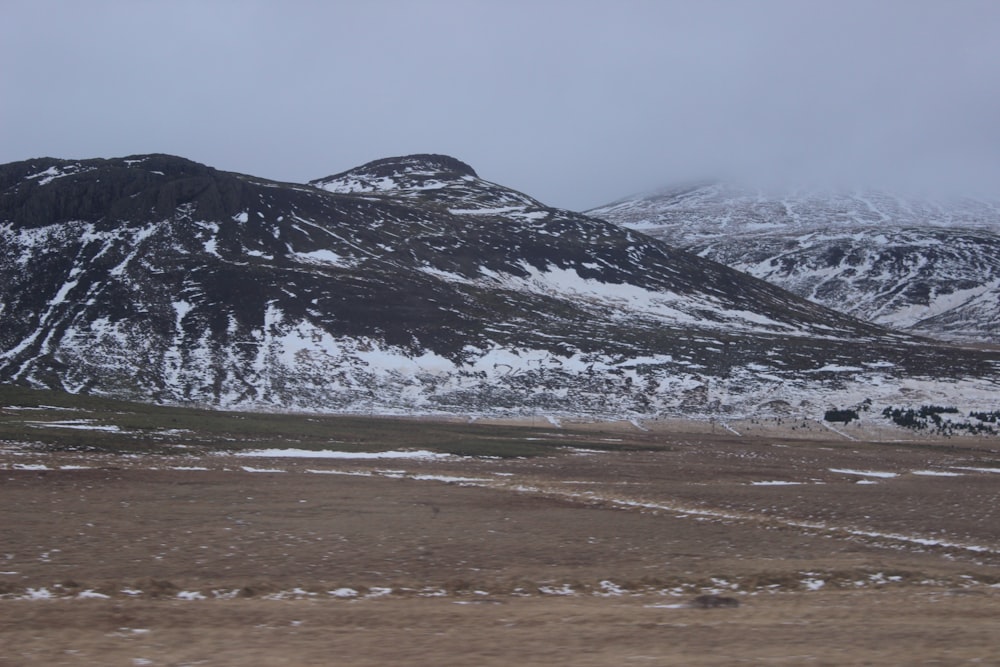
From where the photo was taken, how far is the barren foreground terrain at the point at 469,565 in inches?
514

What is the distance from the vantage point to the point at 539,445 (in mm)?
53000

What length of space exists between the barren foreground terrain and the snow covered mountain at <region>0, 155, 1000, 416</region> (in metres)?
47.5

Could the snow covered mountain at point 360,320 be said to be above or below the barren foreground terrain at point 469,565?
above

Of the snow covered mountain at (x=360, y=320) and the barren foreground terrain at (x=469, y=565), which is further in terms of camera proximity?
the snow covered mountain at (x=360, y=320)

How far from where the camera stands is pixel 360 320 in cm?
10094

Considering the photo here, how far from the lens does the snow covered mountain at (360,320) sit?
8456cm

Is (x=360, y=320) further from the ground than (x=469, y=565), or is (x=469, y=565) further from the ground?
(x=360, y=320)

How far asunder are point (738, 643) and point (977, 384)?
94.7 m

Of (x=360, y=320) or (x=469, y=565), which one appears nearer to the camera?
(x=469, y=565)

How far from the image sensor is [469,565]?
1925 centimetres

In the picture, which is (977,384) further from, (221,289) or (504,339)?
(221,289)

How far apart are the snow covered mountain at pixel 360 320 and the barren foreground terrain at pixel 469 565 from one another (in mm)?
47538

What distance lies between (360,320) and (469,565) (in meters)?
83.7

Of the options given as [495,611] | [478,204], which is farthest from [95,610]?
[478,204]
